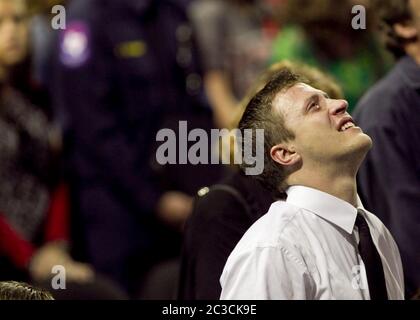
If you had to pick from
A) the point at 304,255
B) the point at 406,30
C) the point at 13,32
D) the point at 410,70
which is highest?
the point at 13,32

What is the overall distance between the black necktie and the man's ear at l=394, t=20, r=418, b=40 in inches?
21.9

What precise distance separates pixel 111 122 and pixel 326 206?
1752 mm

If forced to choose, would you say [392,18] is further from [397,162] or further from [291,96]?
[291,96]

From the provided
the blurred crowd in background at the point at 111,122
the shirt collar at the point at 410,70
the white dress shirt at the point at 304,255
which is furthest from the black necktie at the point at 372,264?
the blurred crowd in background at the point at 111,122

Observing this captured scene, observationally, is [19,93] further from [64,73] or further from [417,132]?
[417,132]

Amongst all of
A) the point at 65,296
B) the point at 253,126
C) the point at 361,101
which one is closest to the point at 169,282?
the point at 65,296

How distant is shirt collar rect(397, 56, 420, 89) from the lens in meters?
1.89

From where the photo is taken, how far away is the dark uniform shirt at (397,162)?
1.73 metres

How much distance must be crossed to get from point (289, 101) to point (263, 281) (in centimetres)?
29
